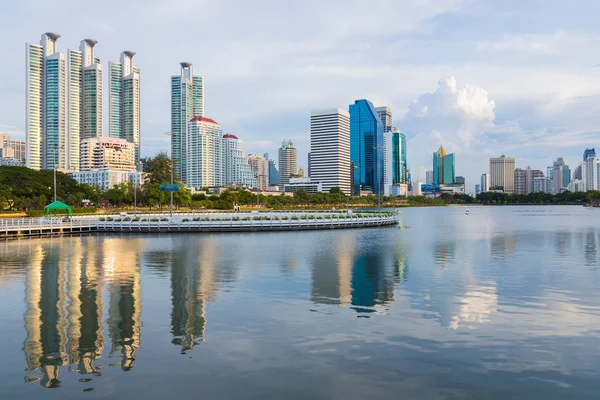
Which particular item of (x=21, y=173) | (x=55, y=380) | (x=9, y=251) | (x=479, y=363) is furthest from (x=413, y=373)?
(x=21, y=173)

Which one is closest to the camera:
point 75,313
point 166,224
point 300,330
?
point 300,330

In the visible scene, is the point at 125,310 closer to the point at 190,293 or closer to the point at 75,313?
the point at 75,313

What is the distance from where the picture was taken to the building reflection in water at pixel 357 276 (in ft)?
82.7

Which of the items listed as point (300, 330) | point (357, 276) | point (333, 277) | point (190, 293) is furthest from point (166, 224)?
point (300, 330)

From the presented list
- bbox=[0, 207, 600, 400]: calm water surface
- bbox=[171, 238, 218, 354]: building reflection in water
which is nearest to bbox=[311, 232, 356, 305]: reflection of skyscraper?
bbox=[0, 207, 600, 400]: calm water surface

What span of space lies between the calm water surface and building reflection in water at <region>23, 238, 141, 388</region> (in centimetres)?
9

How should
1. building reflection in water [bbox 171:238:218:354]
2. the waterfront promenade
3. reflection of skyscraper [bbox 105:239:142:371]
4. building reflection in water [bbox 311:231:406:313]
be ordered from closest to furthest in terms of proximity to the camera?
reflection of skyscraper [bbox 105:239:142:371], building reflection in water [bbox 171:238:218:354], building reflection in water [bbox 311:231:406:313], the waterfront promenade

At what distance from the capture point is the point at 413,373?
14812 millimetres

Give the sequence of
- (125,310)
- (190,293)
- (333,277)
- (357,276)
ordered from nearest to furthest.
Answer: (125,310) → (190,293) → (333,277) → (357,276)

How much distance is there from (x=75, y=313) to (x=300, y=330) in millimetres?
10727

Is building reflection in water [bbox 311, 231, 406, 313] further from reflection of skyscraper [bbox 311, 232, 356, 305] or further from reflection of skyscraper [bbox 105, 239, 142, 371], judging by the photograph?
reflection of skyscraper [bbox 105, 239, 142, 371]

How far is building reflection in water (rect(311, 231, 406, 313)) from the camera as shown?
2520 centimetres

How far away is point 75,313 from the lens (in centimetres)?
2236

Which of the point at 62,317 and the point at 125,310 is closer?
the point at 62,317
